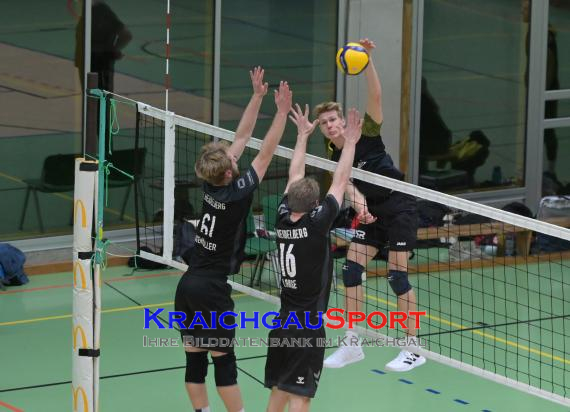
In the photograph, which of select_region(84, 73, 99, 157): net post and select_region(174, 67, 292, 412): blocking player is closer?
select_region(84, 73, 99, 157): net post

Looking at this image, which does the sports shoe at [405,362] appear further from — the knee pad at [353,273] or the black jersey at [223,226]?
the black jersey at [223,226]

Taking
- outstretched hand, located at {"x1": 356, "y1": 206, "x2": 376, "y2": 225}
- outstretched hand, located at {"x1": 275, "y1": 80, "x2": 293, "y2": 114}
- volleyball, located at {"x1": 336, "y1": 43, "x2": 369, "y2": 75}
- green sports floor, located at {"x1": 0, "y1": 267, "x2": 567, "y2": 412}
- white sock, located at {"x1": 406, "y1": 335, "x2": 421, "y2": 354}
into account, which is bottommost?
green sports floor, located at {"x1": 0, "y1": 267, "x2": 567, "y2": 412}

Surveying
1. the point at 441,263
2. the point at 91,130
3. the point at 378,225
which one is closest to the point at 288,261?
the point at 91,130

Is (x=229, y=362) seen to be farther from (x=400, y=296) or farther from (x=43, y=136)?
(x=43, y=136)

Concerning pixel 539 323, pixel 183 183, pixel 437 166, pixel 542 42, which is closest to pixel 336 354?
pixel 539 323

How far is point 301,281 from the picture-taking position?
727cm

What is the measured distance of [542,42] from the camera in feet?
51.0

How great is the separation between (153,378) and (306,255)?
2868mm

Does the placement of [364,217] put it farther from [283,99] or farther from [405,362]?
[405,362]

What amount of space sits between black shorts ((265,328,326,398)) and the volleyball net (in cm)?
118

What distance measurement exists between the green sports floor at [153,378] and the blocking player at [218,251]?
1108mm

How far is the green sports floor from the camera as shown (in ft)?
29.4

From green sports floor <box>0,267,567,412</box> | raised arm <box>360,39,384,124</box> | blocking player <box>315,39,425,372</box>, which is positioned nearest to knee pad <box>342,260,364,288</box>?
blocking player <box>315,39,425,372</box>

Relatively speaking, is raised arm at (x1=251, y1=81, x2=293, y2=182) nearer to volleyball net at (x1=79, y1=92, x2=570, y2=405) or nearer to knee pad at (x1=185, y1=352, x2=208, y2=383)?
volleyball net at (x1=79, y1=92, x2=570, y2=405)
